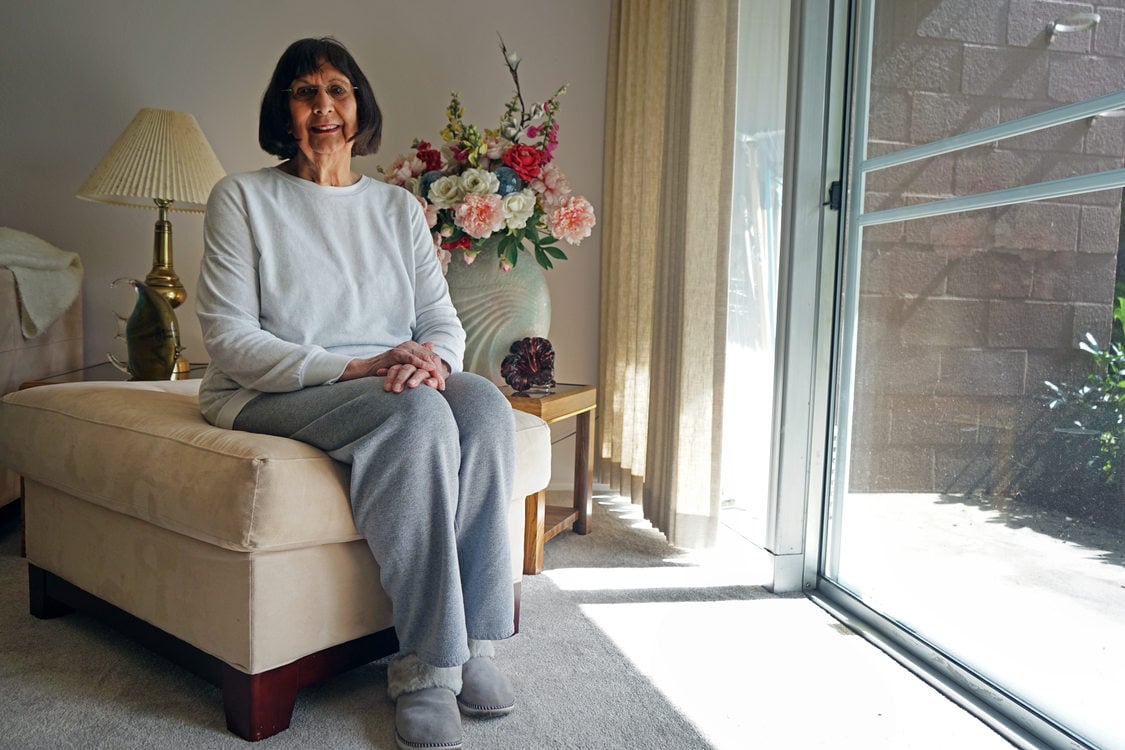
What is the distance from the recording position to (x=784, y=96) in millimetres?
2197

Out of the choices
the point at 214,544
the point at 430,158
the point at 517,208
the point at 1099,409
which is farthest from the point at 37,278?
the point at 1099,409

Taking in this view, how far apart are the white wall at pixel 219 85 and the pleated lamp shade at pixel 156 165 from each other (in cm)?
31

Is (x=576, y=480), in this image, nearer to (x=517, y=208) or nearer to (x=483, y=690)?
(x=517, y=208)

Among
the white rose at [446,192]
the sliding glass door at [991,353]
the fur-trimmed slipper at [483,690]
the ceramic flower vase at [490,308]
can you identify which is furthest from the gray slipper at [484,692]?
the white rose at [446,192]

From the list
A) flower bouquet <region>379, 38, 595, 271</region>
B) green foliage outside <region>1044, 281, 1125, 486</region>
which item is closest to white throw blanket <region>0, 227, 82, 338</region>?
flower bouquet <region>379, 38, 595, 271</region>

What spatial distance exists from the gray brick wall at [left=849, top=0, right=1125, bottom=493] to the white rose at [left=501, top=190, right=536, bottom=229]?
81cm

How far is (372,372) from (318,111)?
0.54 meters

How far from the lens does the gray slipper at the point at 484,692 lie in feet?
4.65

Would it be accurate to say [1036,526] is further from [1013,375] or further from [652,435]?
[652,435]

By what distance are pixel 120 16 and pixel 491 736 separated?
2.53m

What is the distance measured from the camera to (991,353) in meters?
1.55

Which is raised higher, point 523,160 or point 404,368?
point 523,160

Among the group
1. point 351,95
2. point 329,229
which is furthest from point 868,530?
point 351,95

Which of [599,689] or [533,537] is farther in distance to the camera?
[533,537]
